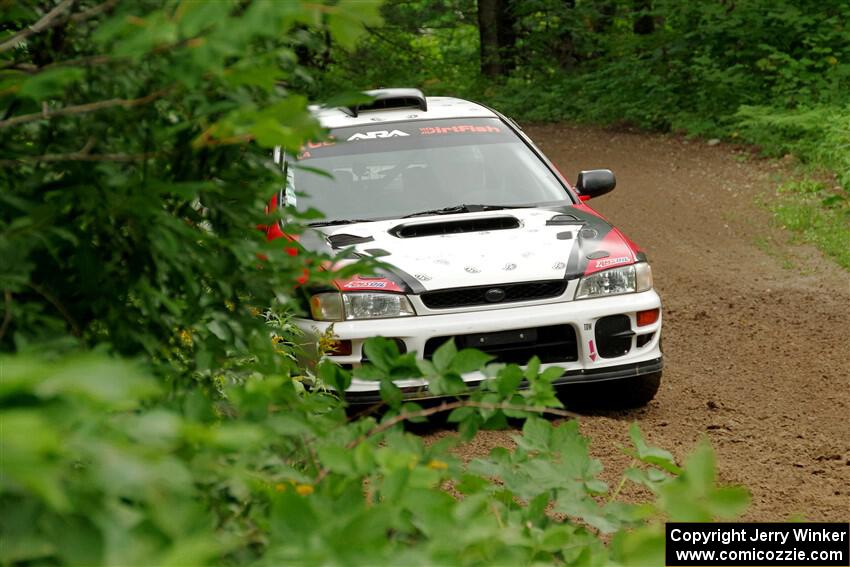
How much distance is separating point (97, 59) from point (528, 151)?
239 inches

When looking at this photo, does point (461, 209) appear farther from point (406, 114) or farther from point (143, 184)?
point (143, 184)

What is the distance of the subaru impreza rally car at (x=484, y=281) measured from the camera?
244 inches

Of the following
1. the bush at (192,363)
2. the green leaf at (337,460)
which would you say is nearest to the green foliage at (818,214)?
the bush at (192,363)

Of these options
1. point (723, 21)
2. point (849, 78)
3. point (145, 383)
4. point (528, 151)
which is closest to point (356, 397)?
point (528, 151)

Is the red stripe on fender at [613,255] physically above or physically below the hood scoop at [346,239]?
below

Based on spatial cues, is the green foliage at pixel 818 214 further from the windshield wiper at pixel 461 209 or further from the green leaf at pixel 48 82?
the green leaf at pixel 48 82

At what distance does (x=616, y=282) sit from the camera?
6.52m

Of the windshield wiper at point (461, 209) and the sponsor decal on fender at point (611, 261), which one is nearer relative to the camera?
the sponsor decal on fender at point (611, 261)

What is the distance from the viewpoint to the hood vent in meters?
6.71

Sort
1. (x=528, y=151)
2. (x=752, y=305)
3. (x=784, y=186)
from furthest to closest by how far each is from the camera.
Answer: (x=784, y=186), (x=752, y=305), (x=528, y=151)

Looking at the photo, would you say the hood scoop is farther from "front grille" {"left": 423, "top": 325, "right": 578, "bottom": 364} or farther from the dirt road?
the dirt road

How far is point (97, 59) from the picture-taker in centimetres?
218

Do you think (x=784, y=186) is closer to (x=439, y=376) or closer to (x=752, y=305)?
(x=752, y=305)

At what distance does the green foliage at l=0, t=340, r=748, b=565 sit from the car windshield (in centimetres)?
423
